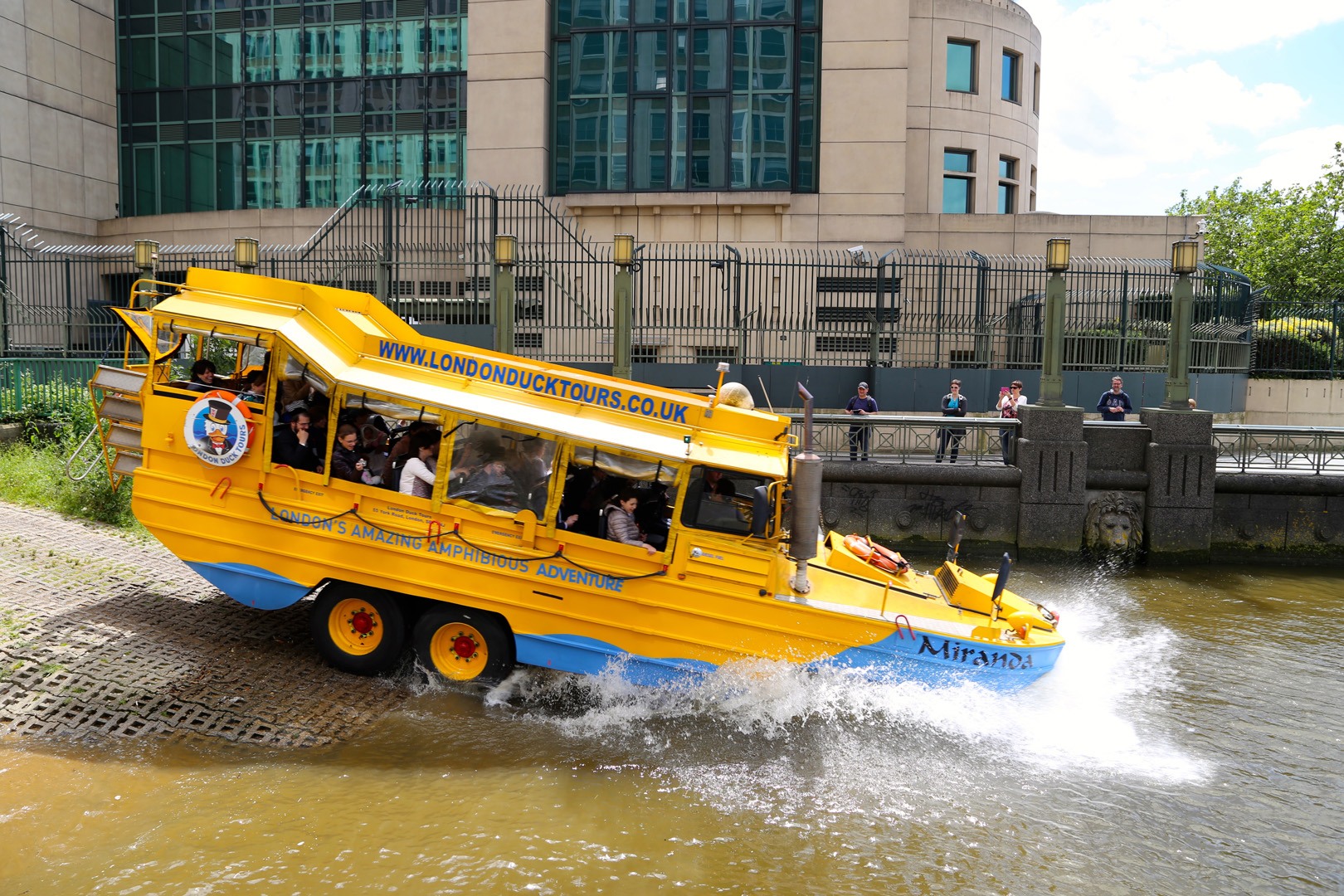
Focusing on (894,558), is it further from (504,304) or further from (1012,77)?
(1012,77)

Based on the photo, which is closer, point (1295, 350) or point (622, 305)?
point (622, 305)

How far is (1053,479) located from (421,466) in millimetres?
10380

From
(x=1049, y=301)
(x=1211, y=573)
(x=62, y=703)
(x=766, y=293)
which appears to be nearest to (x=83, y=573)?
(x=62, y=703)

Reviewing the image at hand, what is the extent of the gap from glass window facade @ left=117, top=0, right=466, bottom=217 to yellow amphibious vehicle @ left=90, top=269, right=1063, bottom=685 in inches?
834

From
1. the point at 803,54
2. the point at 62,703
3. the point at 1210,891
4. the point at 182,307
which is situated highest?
the point at 803,54

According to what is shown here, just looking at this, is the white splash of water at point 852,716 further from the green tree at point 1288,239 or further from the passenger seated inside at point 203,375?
the green tree at point 1288,239

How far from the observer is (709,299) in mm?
21766

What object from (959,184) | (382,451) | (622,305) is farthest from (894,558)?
(959,184)

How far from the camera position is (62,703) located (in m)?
7.14

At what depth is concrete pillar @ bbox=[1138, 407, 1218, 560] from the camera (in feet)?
47.5

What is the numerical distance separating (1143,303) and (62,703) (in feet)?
71.8

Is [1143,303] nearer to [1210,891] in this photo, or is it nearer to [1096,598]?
[1096,598]

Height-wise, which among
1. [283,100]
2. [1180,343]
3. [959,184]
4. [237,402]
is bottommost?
[237,402]

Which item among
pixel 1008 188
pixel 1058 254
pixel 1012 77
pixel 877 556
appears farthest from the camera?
pixel 1008 188
